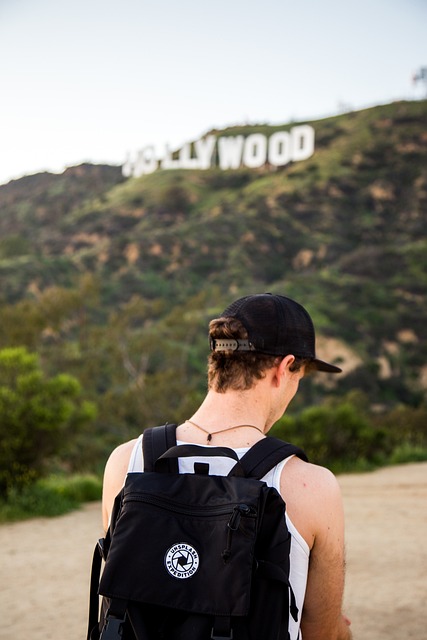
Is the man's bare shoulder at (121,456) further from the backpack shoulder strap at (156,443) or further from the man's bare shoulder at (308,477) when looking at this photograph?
the man's bare shoulder at (308,477)

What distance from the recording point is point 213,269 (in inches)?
1577

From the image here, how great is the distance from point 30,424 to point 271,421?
776 cm

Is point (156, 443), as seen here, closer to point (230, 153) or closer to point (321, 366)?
point (321, 366)

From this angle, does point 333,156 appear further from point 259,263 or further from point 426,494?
point 426,494

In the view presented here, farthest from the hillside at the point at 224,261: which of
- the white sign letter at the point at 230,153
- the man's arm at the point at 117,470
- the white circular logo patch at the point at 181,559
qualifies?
the white circular logo patch at the point at 181,559

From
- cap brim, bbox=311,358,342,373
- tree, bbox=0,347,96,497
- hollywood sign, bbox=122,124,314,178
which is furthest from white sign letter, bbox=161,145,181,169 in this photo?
cap brim, bbox=311,358,342,373

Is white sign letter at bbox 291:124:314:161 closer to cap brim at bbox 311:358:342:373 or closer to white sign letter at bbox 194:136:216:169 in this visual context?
white sign letter at bbox 194:136:216:169

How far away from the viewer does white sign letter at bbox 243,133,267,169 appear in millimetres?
54250

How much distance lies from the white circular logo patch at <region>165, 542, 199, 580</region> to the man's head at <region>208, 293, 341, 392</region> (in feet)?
1.39

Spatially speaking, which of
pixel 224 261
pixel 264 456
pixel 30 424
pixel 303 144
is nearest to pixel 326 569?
pixel 264 456

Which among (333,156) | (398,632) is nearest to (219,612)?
(398,632)

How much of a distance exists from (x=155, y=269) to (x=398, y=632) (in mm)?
35812

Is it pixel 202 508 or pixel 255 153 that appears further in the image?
pixel 255 153

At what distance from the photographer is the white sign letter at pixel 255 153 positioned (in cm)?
5425
